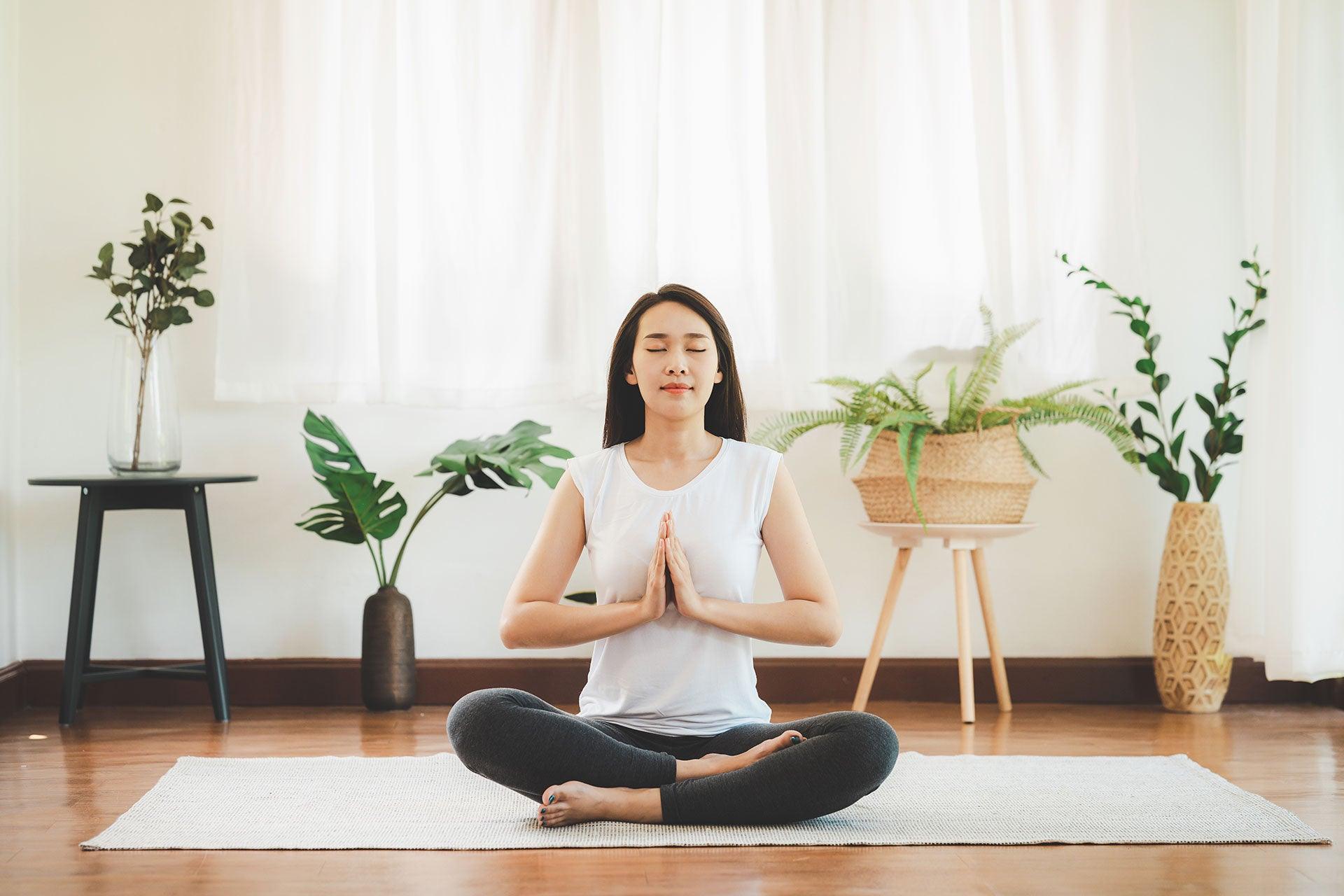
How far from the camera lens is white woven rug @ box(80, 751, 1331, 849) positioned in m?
1.79

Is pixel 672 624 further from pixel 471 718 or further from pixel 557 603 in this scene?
pixel 471 718

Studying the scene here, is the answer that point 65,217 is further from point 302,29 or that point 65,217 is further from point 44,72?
point 302,29

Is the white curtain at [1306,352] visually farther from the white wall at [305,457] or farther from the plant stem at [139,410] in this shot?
the plant stem at [139,410]

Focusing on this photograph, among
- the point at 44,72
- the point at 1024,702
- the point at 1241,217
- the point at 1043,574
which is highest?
the point at 44,72

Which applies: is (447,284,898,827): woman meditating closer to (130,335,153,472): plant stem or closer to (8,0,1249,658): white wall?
(8,0,1249,658): white wall

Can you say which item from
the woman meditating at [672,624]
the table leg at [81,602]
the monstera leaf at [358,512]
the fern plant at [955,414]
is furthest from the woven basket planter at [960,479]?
the table leg at [81,602]

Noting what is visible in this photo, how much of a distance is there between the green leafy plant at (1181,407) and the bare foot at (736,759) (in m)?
1.44

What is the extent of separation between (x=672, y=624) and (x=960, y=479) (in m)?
1.10

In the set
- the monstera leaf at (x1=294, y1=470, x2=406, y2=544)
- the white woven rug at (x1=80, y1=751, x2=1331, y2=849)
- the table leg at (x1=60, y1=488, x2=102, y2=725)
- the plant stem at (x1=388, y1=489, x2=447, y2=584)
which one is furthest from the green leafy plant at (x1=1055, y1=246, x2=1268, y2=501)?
the table leg at (x1=60, y1=488, x2=102, y2=725)

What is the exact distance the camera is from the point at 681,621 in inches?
74.7

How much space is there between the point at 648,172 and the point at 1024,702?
1.60 metres

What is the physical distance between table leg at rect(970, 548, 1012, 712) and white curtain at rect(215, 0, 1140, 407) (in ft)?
1.55

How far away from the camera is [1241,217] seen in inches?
124

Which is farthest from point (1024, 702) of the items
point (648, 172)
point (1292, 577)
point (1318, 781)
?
point (648, 172)
